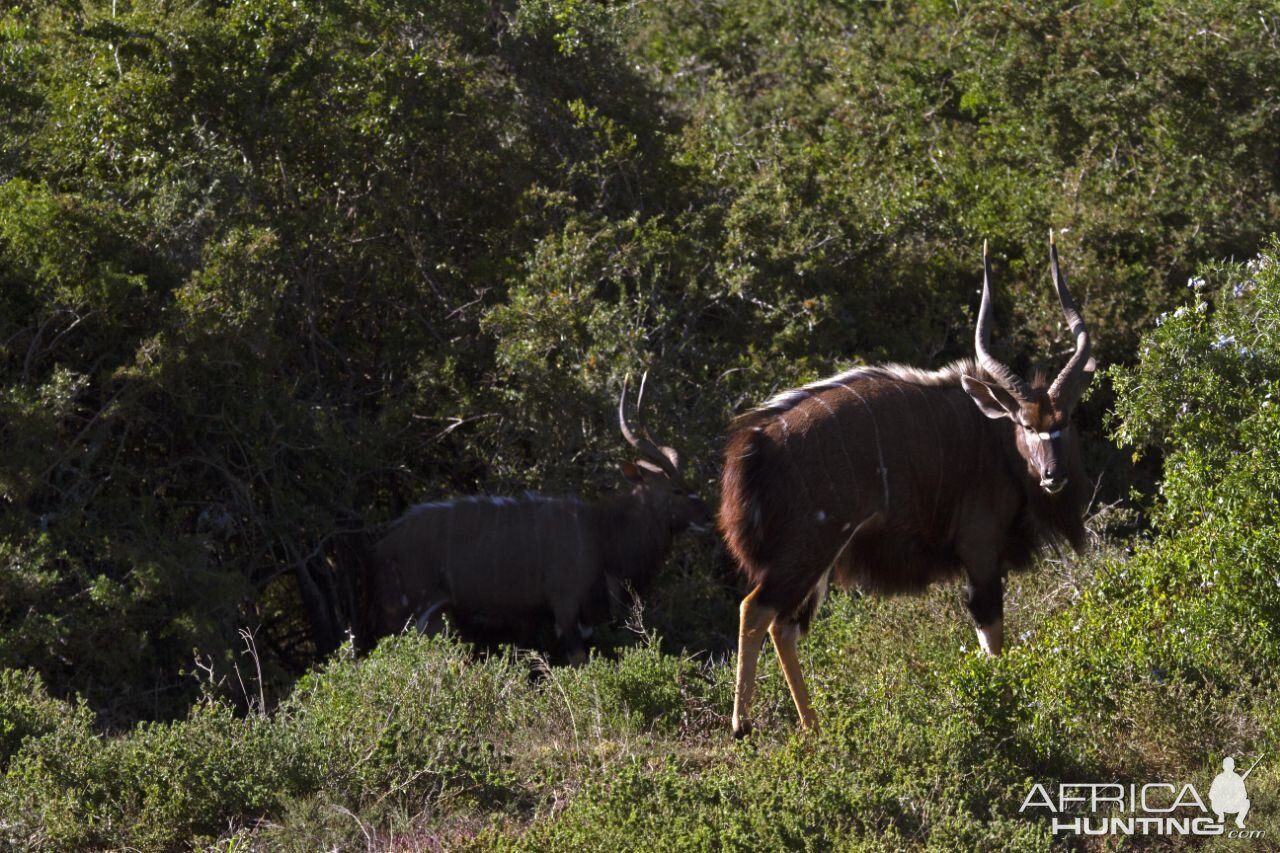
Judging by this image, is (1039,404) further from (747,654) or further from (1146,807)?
(1146,807)

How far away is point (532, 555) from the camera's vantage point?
9.12m

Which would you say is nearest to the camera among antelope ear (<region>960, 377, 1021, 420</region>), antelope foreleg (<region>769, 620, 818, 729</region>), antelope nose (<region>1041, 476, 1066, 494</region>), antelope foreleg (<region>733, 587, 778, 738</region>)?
antelope foreleg (<region>733, 587, 778, 738</region>)

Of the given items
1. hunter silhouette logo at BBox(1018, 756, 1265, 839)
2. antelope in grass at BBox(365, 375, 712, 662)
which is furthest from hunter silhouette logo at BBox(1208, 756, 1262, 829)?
antelope in grass at BBox(365, 375, 712, 662)

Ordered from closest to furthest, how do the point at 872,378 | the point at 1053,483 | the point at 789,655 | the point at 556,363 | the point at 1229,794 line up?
the point at 1229,794, the point at 789,655, the point at 1053,483, the point at 872,378, the point at 556,363

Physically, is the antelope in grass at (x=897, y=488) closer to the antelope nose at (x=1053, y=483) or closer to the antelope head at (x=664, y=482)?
the antelope nose at (x=1053, y=483)

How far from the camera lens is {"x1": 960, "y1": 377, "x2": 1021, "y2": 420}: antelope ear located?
660 centimetres

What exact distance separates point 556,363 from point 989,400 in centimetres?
288

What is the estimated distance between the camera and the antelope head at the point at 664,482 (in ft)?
29.3

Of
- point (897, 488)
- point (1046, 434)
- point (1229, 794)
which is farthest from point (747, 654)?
point (1229, 794)

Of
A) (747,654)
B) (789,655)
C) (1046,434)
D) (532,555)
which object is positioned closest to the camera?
(747,654)

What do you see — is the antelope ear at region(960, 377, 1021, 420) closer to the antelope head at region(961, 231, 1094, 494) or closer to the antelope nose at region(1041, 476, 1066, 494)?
the antelope head at region(961, 231, 1094, 494)

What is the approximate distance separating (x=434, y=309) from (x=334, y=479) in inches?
53.7

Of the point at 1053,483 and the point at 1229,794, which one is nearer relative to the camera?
the point at 1229,794

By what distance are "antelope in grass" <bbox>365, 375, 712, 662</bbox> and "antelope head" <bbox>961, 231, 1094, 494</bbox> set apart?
247 cm
